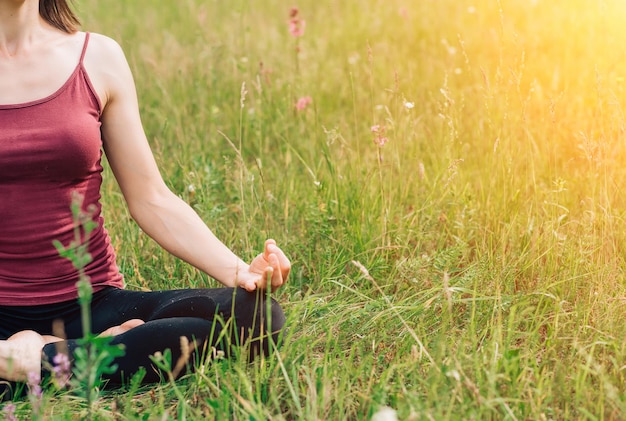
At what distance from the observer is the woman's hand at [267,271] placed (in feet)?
7.29

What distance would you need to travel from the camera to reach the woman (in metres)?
2.28

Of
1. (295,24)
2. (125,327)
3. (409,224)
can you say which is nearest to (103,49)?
(125,327)

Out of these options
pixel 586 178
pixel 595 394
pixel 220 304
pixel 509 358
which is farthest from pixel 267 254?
pixel 586 178

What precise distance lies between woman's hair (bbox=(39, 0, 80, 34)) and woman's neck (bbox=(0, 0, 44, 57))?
0.06 m

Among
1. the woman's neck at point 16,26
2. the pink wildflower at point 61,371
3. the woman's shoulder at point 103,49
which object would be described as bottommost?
the pink wildflower at point 61,371

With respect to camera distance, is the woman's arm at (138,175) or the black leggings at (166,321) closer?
the black leggings at (166,321)

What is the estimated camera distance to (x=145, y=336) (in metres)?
2.26

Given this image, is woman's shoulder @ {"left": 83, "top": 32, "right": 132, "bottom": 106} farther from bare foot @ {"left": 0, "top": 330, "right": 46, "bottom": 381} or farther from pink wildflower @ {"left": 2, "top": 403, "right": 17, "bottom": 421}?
pink wildflower @ {"left": 2, "top": 403, "right": 17, "bottom": 421}

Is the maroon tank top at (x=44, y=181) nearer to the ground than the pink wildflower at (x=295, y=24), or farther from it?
nearer to the ground

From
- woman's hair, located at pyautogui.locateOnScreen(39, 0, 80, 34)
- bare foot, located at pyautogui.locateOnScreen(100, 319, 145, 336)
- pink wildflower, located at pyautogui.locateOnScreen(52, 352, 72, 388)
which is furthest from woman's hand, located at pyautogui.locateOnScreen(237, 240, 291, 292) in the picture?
woman's hair, located at pyautogui.locateOnScreen(39, 0, 80, 34)

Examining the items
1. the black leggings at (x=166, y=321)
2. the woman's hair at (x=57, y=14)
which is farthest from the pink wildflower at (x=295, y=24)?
the black leggings at (x=166, y=321)

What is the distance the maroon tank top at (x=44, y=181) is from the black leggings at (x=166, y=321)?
0.21 feet

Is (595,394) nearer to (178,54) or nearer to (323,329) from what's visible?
(323,329)

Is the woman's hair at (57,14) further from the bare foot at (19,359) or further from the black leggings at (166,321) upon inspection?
the bare foot at (19,359)
